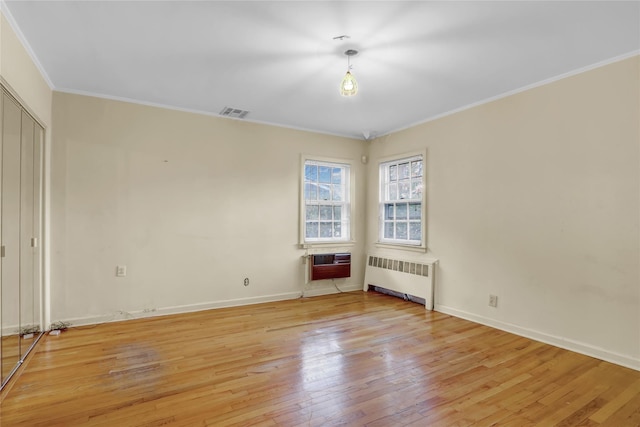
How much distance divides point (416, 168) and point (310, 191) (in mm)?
1629

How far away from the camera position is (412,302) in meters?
4.70

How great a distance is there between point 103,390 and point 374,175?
437cm

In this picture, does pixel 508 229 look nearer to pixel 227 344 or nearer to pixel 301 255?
pixel 301 255

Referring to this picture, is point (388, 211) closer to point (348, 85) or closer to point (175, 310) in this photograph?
point (348, 85)

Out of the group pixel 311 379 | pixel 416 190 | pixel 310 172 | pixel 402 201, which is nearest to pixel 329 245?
pixel 310 172

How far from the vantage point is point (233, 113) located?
4312mm

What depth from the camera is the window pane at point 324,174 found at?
5285mm

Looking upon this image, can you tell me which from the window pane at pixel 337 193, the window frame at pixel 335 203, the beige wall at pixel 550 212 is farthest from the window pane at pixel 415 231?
the window pane at pixel 337 193

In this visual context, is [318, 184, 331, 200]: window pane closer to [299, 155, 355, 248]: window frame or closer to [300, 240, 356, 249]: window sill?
[299, 155, 355, 248]: window frame

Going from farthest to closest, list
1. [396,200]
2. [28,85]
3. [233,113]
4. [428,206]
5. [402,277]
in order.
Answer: [396,200] < [402,277] < [428,206] < [233,113] < [28,85]

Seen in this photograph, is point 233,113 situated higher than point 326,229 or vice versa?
point 233,113

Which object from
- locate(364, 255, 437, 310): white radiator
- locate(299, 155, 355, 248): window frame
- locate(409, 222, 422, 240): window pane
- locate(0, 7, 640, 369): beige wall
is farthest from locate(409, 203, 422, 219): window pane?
locate(299, 155, 355, 248): window frame

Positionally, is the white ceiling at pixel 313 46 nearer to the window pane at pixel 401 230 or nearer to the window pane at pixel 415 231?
the window pane at pixel 415 231

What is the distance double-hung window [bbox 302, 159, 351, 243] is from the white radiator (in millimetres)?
680
